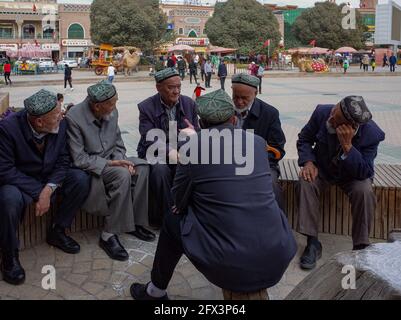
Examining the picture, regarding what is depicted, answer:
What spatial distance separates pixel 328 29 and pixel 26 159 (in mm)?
54765

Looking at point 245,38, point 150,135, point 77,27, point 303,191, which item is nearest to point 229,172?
point 303,191

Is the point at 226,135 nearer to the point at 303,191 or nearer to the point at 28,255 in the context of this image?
the point at 303,191

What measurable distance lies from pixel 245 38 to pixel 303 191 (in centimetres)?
4562

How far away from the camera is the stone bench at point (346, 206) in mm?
4031

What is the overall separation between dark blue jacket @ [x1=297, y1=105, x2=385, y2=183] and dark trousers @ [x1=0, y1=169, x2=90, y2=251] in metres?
1.70

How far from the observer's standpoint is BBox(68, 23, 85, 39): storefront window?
5812 cm

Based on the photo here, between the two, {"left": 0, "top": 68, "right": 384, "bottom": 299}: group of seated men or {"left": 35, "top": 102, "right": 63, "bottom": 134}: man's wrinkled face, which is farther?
{"left": 35, "top": 102, "right": 63, "bottom": 134}: man's wrinkled face

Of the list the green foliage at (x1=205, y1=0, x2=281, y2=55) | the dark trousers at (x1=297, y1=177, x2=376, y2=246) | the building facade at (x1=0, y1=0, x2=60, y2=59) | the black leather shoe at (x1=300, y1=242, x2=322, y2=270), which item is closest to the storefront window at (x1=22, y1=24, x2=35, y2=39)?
the building facade at (x1=0, y1=0, x2=60, y2=59)

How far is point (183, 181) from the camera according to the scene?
8.42 feet

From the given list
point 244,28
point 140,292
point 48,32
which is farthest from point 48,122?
point 48,32

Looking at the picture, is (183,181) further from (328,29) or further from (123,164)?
(328,29)

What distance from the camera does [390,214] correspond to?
4070mm

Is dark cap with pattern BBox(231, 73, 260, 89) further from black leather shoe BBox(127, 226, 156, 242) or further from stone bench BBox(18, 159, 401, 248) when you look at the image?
black leather shoe BBox(127, 226, 156, 242)

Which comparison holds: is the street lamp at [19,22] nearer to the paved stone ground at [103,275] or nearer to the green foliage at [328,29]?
the green foliage at [328,29]
